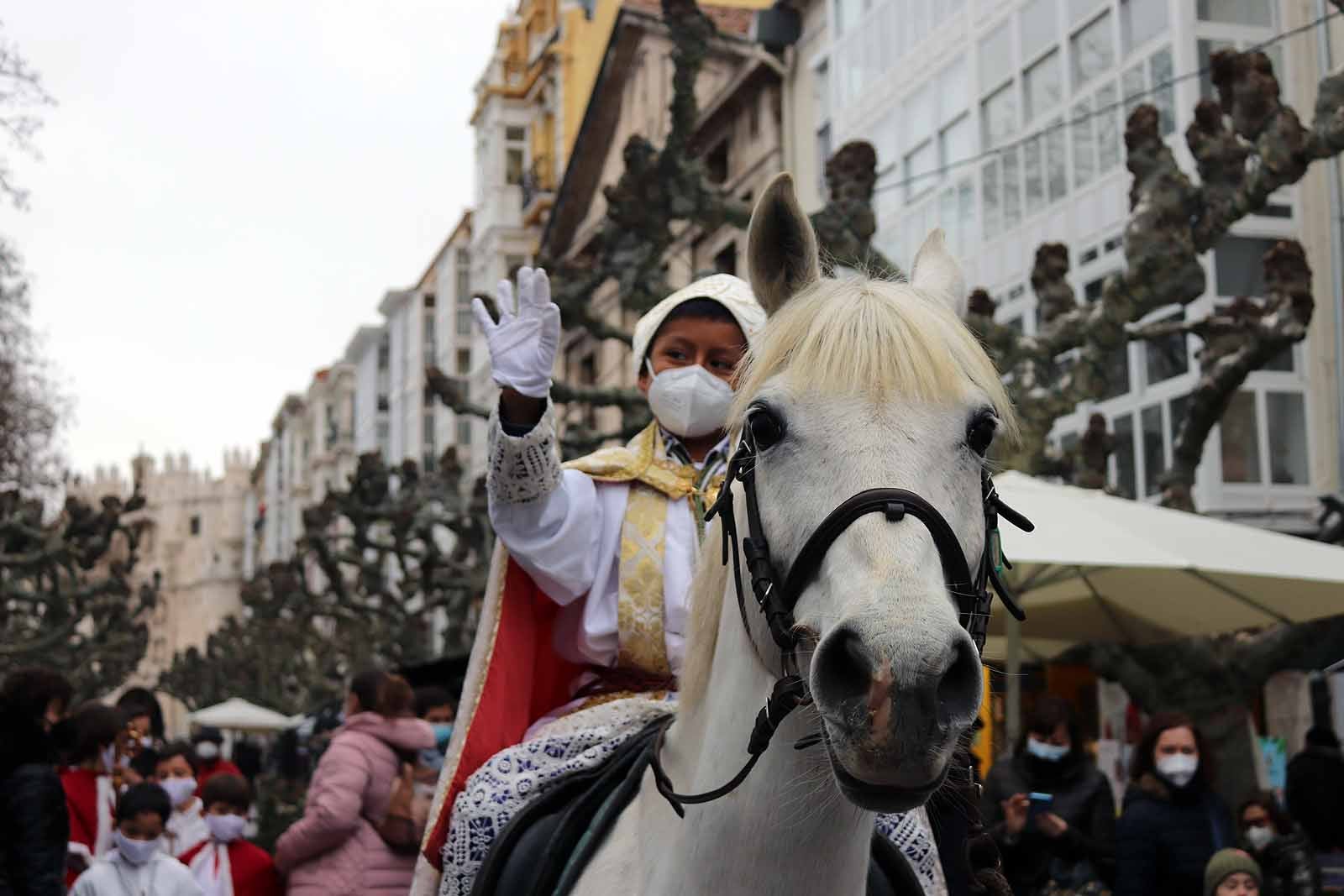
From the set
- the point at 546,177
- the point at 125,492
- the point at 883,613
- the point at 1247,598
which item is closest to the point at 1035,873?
the point at 1247,598

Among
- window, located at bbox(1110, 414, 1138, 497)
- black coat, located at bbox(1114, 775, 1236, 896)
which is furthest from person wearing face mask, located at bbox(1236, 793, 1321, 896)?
window, located at bbox(1110, 414, 1138, 497)

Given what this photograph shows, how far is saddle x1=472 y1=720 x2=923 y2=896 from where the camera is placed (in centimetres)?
353

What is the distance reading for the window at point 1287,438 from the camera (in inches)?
847

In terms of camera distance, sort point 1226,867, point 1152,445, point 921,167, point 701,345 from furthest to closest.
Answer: point 921,167 → point 1152,445 → point 1226,867 → point 701,345

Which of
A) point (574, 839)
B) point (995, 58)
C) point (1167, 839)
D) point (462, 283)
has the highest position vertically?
point (462, 283)

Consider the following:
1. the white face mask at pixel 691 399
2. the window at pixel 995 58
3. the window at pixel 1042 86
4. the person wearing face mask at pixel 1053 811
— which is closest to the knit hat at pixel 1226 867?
the person wearing face mask at pixel 1053 811

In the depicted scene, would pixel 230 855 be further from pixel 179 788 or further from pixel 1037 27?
pixel 1037 27

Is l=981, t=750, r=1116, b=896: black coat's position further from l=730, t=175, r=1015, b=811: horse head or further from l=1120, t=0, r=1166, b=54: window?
l=1120, t=0, r=1166, b=54: window

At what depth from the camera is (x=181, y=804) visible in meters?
9.08

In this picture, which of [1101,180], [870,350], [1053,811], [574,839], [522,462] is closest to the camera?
[870,350]

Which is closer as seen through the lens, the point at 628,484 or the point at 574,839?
the point at 574,839

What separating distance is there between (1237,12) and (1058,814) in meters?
16.2

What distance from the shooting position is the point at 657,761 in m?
3.32

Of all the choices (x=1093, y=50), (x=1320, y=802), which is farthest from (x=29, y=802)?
(x=1093, y=50)
